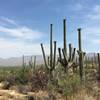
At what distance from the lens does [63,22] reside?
19.8 m

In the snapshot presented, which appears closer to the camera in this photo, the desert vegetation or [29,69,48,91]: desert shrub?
the desert vegetation

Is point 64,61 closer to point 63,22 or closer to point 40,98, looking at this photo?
point 63,22

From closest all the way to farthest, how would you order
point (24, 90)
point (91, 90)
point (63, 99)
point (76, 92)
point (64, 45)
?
point (63, 99)
point (76, 92)
point (91, 90)
point (24, 90)
point (64, 45)

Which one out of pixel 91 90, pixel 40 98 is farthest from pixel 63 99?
pixel 91 90

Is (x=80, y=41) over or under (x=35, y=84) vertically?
over

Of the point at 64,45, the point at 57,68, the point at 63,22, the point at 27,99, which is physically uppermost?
the point at 63,22

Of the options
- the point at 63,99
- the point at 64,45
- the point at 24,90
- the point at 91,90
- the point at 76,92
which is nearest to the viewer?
the point at 63,99

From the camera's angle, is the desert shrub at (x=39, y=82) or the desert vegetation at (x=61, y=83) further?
the desert shrub at (x=39, y=82)

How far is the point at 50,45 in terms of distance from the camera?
21.0 meters

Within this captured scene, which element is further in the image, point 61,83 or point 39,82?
point 39,82

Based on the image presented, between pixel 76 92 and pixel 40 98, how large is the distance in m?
1.73

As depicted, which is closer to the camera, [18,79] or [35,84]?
[35,84]

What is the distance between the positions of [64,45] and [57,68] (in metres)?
2.00

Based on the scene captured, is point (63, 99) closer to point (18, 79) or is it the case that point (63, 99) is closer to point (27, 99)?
point (27, 99)
